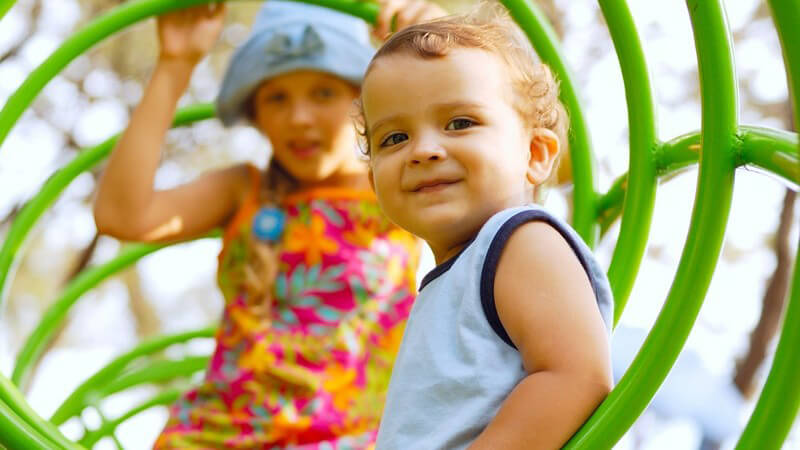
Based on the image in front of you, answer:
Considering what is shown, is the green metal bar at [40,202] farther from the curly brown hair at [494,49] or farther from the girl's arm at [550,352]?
the girl's arm at [550,352]

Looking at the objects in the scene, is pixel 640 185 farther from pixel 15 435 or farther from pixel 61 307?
pixel 61 307

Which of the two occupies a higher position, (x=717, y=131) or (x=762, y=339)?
(x=762, y=339)

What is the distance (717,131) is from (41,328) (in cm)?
170

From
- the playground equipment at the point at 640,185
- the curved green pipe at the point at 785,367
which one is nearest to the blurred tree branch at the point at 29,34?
the playground equipment at the point at 640,185

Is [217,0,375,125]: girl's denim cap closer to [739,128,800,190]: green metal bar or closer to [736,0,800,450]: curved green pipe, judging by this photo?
[739,128,800,190]: green metal bar

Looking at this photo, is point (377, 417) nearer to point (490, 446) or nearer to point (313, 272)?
point (313, 272)

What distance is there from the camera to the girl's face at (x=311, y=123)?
1.98 meters

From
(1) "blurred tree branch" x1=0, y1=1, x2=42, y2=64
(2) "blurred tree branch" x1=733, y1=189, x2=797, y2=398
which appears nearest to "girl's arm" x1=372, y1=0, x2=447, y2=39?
(2) "blurred tree branch" x1=733, y1=189, x2=797, y2=398

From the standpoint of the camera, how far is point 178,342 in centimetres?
262

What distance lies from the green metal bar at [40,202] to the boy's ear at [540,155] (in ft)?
3.78

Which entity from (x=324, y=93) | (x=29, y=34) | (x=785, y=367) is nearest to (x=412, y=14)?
(x=324, y=93)

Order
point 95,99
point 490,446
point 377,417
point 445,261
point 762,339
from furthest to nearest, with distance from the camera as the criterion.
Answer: point 95,99, point 762,339, point 377,417, point 445,261, point 490,446

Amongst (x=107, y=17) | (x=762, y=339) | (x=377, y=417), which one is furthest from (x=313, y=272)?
(x=762, y=339)

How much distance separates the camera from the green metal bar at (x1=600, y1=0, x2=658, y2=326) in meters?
1.35
